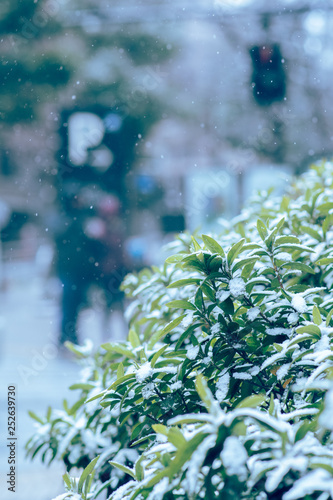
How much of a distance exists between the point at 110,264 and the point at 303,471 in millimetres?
5907

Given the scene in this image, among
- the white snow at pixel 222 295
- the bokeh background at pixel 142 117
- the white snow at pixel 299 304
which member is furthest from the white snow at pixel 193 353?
the bokeh background at pixel 142 117

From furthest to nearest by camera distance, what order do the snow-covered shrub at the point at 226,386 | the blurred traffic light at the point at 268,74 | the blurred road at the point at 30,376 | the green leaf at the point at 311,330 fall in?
1. the blurred traffic light at the point at 268,74
2. the blurred road at the point at 30,376
3. the green leaf at the point at 311,330
4. the snow-covered shrub at the point at 226,386

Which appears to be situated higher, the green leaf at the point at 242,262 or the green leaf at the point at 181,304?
the green leaf at the point at 242,262

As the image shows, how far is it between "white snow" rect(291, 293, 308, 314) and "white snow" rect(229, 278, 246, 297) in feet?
0.35

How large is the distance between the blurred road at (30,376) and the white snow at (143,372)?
1.80 m

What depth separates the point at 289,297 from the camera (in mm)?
1115

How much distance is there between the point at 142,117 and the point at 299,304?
8.17 meters

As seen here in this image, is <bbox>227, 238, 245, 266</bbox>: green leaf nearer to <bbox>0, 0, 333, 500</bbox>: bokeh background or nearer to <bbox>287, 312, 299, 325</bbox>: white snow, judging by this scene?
<bbox>287, 312, 299, 325</bbox>: white snow

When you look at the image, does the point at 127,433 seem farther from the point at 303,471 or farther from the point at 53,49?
the point at 53,49

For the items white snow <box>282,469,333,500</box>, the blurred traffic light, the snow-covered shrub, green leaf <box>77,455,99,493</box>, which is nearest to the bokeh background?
the blurred traffic light

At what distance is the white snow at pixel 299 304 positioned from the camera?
1058mm

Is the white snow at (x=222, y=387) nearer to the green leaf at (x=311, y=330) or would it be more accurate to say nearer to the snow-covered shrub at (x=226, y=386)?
the snow-covered shrub at (x=226, y=386)

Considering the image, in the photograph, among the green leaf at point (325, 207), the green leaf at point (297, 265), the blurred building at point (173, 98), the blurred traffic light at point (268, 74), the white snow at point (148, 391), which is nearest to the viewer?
the white snow at point (148, 391)

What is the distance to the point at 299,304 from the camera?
Result: 107 cm
